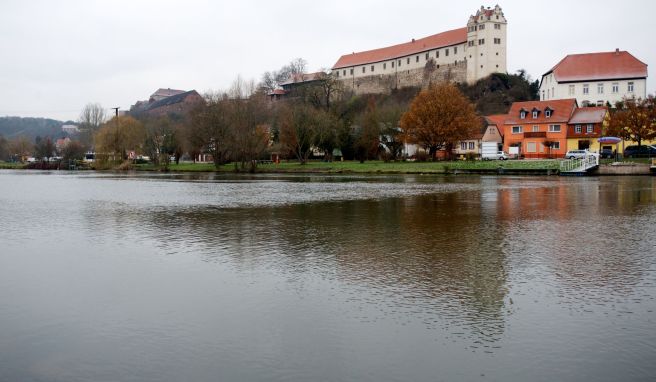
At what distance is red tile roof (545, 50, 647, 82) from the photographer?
3407 inches

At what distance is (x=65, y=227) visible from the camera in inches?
696

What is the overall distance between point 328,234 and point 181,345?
9.08 m

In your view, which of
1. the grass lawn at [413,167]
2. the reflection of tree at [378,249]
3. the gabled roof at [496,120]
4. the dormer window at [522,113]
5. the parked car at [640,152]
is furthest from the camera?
the gabled roof at [496,120]

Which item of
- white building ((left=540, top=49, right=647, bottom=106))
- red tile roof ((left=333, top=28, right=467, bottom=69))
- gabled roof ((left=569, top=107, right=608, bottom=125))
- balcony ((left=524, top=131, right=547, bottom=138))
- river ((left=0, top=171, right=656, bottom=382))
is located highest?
red tile roof ((left=333, top=28, right=467, bottom=69))

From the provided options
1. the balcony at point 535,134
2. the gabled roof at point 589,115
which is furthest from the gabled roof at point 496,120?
the gabled roof at point 589,115

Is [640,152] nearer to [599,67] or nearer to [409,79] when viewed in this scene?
[599,67]

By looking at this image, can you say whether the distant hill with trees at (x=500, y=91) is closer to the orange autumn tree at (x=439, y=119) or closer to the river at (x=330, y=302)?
the orange autumn tree at (x=439, y=119)

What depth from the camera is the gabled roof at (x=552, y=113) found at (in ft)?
235

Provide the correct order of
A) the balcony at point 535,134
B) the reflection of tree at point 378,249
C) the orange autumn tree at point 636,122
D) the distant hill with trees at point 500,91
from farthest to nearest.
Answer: the distant hill with trees at point 500,91 < the balcony at point 535,134 < the orange autumn tree at point 636,122 < the reflection of tree at point 378,249

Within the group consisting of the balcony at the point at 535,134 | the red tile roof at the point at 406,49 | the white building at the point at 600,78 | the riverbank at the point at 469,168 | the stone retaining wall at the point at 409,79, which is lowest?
the riverbank at the point at 469,168

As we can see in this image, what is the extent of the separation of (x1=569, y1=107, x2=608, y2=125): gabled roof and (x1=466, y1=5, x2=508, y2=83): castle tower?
45.1m

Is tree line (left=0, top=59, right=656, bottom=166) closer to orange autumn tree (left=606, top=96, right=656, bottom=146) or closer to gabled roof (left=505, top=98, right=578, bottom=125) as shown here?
orange autumn tree (left=606, top=96, right=656, bottom=146)

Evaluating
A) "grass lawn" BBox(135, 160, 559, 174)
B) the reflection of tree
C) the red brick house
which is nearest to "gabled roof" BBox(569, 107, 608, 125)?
the red brick house

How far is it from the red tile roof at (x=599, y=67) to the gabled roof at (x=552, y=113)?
18.2m
